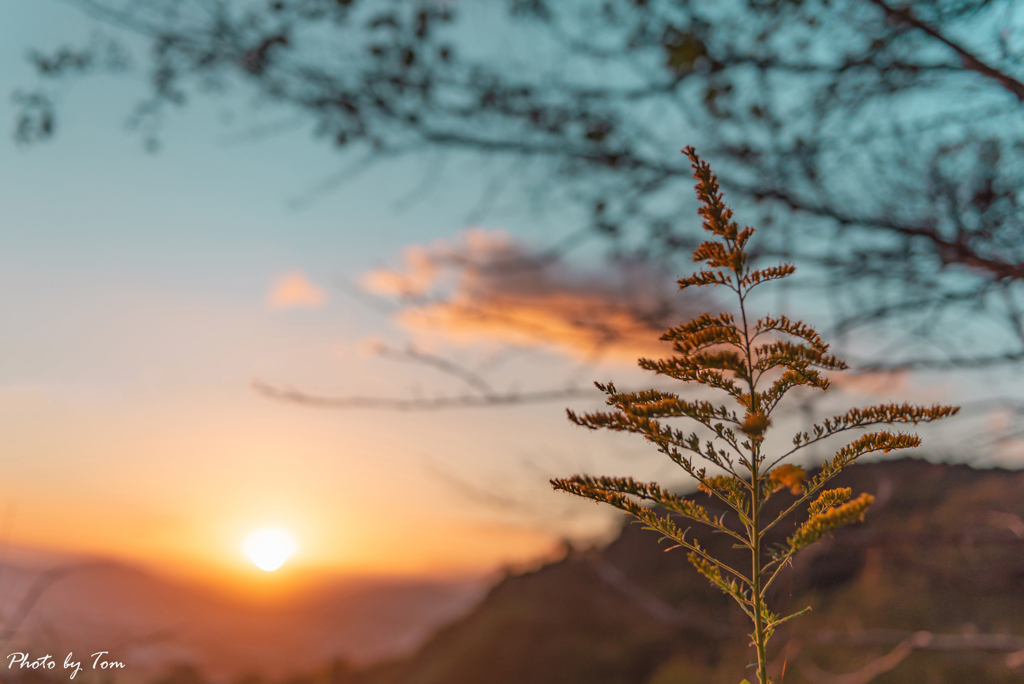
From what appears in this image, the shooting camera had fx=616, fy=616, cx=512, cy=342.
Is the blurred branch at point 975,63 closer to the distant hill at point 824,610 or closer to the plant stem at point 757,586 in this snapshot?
the distant hill at point 824,610

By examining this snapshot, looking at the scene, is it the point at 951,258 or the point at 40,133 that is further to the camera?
the point at 40,133

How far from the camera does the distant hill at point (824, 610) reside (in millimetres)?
4125

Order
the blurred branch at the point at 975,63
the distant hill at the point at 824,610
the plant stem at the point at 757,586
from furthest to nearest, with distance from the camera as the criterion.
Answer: the distant hill at the point at 824,610, the blurred branch at the point at 975,63, the plant stem at the point at 757,586

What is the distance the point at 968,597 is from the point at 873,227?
3294 millimetres

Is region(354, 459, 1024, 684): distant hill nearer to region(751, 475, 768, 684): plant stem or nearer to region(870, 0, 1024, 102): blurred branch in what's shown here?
region(751, 475, 768, 684): plant stem

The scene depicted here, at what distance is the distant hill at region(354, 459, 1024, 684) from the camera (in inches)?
162

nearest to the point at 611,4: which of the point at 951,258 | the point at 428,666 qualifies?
the point at 951,258

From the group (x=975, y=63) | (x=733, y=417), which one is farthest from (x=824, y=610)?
(x=733, y=417)

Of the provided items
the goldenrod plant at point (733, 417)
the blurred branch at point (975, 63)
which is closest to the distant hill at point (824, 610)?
the goldenrod plant at point (733, 417)

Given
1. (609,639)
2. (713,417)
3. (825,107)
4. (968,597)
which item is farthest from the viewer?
(609,639)

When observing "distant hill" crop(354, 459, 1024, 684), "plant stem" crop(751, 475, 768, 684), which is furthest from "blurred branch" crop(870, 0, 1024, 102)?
"plant stem" crop(751, 475, 768, 684)

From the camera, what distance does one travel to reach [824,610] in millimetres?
8961

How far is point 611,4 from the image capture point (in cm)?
435

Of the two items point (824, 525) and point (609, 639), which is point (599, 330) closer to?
point (824, 525)
